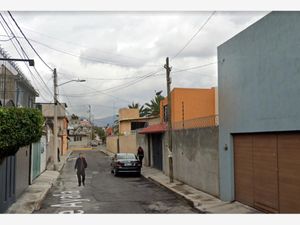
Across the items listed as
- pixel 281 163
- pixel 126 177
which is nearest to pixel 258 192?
pixel 281 163

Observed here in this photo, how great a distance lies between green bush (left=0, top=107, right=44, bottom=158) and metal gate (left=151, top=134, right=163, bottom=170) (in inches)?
678

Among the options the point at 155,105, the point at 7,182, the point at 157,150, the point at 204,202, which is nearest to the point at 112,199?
the point at 204,202

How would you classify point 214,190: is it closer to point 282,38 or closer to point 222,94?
point 222,94

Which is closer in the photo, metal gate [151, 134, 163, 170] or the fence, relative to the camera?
the fence

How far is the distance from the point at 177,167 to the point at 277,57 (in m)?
11.5

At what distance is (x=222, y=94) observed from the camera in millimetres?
13781

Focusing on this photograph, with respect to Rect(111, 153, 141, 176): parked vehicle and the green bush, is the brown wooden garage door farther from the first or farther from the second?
Rect(111, 153, 141, 176): parked vehicle

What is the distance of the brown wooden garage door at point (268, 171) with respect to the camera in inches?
379

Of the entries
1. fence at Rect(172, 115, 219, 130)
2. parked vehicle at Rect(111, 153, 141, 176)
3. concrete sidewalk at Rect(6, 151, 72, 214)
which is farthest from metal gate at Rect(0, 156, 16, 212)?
parked vehicle at Rect(111, 153, 141, 176)

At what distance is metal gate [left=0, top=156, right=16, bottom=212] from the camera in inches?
472

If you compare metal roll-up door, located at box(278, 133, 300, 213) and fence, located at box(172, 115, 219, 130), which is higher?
fence, located at box(172, 115, 219, 130)

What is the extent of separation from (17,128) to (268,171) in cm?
646

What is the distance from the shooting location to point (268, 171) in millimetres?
10883

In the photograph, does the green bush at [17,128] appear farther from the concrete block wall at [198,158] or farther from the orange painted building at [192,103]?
the orange painted building at [192,103]
